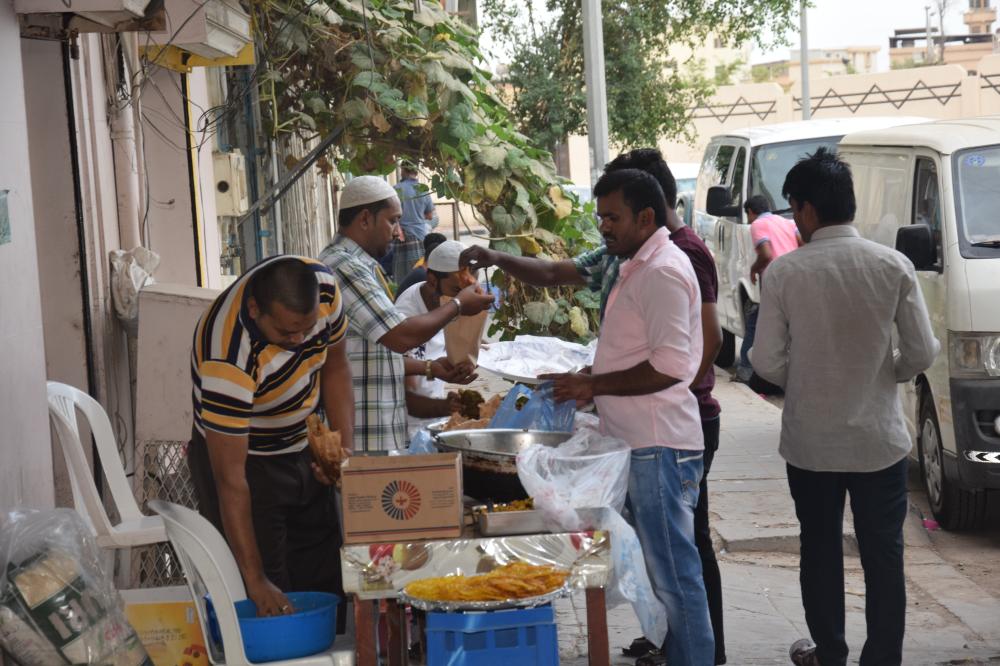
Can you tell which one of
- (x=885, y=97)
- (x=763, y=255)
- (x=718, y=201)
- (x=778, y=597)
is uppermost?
(x=885, y=97)

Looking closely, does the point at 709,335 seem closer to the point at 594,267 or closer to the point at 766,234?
the point at 594,267

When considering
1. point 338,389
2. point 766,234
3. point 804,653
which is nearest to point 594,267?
point 338,389

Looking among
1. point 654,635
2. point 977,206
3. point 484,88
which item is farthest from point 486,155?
point 654,635

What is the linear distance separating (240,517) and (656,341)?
1.51 meters

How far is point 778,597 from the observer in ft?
21.3

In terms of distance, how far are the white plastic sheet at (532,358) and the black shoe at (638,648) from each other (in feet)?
4.01

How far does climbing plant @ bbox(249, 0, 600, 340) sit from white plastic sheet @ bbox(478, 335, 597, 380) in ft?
9.14

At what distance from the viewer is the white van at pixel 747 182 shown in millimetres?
12312

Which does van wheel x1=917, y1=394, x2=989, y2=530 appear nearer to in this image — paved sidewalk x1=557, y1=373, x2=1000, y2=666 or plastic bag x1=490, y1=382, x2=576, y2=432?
paved sidewalk x1=557, y1=373, x2=1000, y2=666

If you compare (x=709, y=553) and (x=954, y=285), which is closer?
(x=709, y=553)

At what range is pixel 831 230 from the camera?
15.3 feet

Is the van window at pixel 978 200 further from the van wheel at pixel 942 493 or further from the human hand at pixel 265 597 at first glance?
the human hand at pixel 265 597

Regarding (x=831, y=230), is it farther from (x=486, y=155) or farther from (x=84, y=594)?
(x=486, y=155)

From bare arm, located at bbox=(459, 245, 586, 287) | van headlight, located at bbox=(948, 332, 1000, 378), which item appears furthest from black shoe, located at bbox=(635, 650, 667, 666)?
van headlight, located at bbox=(948, 332, 1000, 378)
